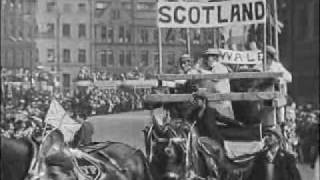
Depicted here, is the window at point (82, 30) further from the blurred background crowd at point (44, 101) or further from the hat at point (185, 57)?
the hat at point (185, 57)

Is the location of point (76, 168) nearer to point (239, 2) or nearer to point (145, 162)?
point (145, 162)

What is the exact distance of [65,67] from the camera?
28.6ft

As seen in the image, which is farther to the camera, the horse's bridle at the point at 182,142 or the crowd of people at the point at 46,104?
the crowd of people at the point at 46,104

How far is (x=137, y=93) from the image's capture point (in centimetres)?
905

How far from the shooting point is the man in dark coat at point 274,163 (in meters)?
9.12

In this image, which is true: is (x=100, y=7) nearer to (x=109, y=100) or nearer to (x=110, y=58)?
(x=110, y=58)

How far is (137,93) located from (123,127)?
0.48 m

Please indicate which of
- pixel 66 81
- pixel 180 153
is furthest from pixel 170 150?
pixel 66 81

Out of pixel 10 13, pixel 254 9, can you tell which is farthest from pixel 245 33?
pixel 10 13

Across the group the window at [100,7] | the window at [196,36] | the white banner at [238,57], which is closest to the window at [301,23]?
the window at [196,36]

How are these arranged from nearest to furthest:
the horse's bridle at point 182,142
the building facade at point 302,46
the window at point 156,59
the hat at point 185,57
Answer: the horse's bridle at point 182,142
the hat at point 185,57
the window at point 156,59
the building facade at point 302,46

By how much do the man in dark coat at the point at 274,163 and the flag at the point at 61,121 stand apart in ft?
7.33

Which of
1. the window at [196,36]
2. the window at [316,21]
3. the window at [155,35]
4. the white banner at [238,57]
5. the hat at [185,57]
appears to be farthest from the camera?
the window at [316,21]

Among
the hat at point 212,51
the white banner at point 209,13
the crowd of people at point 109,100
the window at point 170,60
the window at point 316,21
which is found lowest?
the crowd of people at point 109,100
